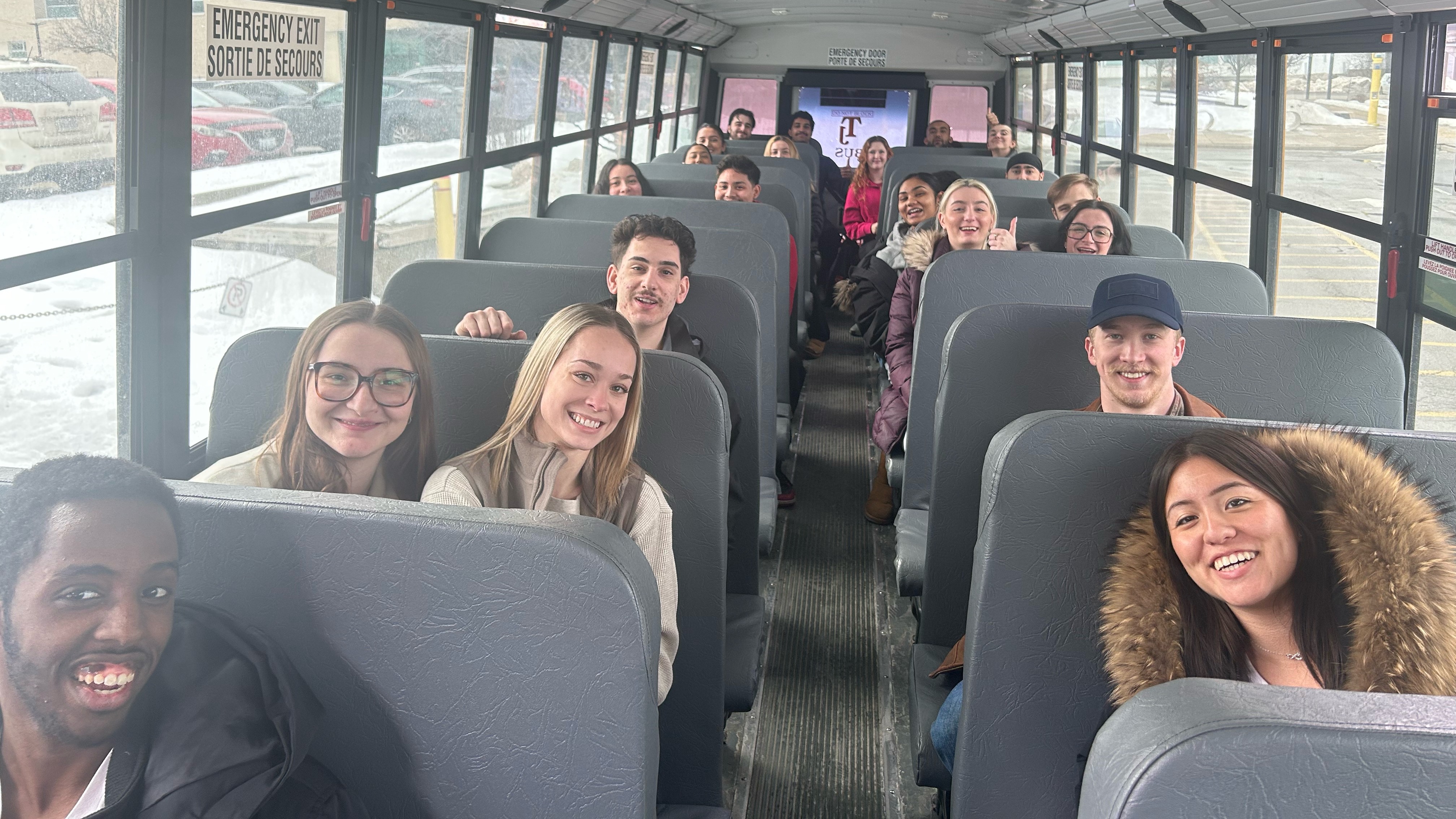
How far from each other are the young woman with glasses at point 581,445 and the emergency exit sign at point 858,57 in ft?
39.8

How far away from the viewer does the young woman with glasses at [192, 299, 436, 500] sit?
2.16 meters

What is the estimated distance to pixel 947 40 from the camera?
13.5m

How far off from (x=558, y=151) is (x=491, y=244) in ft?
9.34

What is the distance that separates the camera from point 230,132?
3.13 meters

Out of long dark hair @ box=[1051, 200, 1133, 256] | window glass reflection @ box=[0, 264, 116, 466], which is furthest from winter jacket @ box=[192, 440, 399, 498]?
long dark hair @ box=[1051, 200, 1133, 256]

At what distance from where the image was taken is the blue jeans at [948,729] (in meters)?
2.15

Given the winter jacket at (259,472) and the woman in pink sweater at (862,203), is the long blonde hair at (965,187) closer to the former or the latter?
the winter jacket at (259,472)

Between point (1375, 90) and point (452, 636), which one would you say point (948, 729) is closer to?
point (452, 636)

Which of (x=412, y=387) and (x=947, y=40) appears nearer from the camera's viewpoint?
(x=412, y=387)

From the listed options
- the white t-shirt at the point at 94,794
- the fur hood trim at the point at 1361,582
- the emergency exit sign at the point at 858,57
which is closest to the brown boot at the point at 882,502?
the fur hood trim at the point at 1361,582

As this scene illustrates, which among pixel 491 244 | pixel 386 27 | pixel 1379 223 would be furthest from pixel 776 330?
pixel 1379 223

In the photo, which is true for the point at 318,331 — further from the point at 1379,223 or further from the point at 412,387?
the point at 1379,223

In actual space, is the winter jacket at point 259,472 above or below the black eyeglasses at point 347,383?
below

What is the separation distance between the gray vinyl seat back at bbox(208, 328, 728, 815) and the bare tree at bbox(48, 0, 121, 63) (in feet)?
2.41
